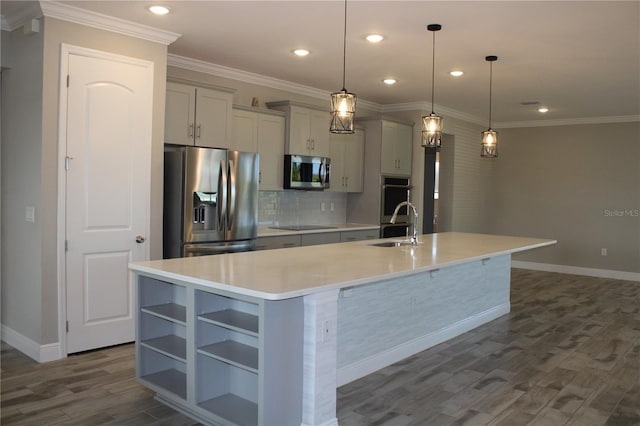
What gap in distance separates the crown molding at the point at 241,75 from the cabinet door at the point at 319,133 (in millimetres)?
426

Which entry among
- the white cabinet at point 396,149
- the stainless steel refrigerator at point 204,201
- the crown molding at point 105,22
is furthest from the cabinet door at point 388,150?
the crown molding at point 105,22

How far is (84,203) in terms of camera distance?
4031mm

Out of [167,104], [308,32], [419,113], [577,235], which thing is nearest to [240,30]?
[308,32]

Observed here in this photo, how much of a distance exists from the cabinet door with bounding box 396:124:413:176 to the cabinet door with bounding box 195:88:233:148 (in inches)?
113

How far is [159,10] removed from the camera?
383 cm

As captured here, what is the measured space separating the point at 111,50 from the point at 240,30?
3.34 ft

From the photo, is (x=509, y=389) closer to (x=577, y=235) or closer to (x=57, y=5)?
(x=57, y=5)

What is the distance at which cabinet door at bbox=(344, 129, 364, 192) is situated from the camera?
6965 millimetres

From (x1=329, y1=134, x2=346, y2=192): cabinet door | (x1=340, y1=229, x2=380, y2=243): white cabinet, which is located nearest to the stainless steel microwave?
(x1=329, y1=134, x2=346, y2=192): cabinet door

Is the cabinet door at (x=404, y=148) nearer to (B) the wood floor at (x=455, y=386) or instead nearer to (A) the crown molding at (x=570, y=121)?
(A) the crown molding at (x=570, y=121)

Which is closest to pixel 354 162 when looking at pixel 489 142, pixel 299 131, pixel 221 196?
pixel 299 131

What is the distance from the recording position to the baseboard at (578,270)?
8.37 m

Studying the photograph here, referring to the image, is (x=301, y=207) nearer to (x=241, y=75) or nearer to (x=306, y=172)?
(x=306, y=172)

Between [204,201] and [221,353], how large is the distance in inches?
82.9
